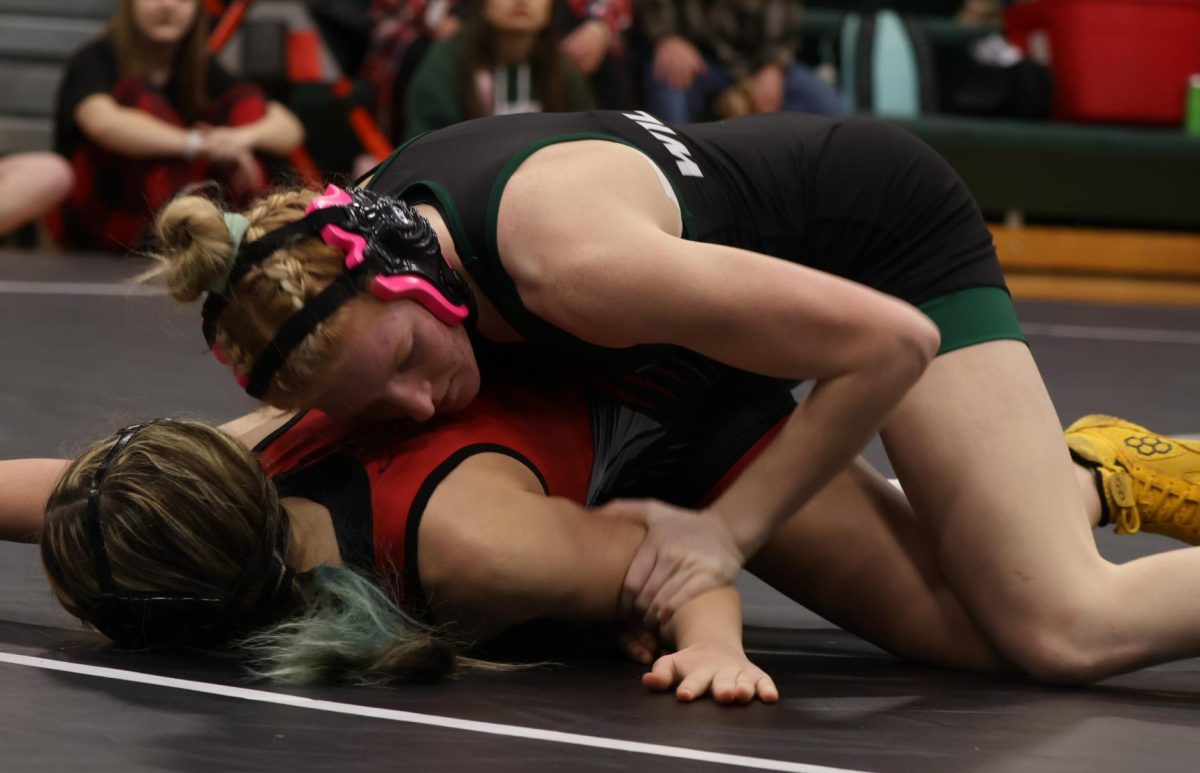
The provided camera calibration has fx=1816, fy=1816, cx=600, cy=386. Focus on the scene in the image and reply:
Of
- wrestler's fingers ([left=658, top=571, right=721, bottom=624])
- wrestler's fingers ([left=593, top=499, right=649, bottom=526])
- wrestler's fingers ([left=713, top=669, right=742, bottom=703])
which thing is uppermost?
wrestler's fingers ([left=593, top=499, right=649, bottom=526])

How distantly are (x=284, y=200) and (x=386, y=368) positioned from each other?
22 centimetres

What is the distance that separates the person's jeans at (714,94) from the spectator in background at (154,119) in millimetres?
1363

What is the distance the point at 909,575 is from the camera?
7.14 feet

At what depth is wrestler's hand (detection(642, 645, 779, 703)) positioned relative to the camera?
179cm

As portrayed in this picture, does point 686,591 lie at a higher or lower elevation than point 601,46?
higher

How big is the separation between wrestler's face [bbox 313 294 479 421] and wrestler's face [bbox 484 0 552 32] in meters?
4.13

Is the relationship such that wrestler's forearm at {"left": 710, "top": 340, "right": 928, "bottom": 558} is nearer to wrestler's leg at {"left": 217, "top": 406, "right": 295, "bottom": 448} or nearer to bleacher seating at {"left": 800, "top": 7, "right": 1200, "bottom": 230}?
wrestler's leg at {"left": 217, "top": 406, "right": 295, "bottom": 448}

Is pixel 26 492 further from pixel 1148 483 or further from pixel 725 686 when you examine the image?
pixel 1148 483

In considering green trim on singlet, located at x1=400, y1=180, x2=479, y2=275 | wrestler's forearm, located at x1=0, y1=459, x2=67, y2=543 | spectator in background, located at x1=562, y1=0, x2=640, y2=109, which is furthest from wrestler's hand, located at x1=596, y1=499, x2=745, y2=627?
spectator in background, located at x1=562, y1=0, x2=640, y2=109

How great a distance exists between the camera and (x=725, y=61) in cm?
671

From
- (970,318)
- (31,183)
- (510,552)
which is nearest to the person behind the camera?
(510,552)

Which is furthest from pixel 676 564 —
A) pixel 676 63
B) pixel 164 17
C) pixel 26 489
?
pixel 676 63

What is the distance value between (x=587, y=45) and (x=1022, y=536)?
179 inches

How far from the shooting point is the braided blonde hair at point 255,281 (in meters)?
1.85
